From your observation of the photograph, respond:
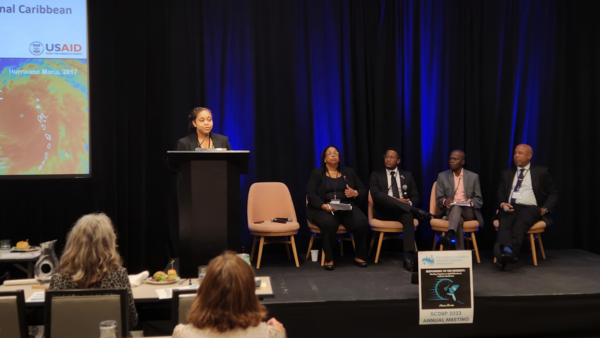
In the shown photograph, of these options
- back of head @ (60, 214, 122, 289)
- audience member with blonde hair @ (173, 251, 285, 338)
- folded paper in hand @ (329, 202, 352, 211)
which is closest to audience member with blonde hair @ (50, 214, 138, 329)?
back of head @ (60, 214, 122, 289)

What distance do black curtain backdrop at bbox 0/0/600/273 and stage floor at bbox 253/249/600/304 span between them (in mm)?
799

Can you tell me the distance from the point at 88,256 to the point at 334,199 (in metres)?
3.23

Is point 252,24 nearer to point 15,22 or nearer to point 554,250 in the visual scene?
point 15,22

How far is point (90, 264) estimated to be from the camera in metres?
2.22

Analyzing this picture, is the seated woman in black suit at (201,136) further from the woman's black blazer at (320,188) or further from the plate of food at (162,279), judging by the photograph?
the plate of food at (162,279)

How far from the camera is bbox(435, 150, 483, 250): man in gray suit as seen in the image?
505 centimetres

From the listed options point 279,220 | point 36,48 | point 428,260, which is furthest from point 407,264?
point 36,48

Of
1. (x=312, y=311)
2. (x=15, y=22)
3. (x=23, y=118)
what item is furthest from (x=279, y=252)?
(x=15, y=22)

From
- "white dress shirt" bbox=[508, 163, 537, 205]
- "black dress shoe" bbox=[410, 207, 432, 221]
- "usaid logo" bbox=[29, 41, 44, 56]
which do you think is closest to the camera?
"usaid logo" bbox=[29, 41, 44, 56]

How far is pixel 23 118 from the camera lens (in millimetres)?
4895

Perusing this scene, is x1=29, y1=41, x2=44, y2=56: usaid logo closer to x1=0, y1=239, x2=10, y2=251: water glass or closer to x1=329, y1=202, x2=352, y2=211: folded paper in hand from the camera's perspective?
x1=0, y1=239, x2=10, y2=251: water glass

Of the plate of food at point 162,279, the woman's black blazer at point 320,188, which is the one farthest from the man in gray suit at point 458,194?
the plate of food at point 162,279

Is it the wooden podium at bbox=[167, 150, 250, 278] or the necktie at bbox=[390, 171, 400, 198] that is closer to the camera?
the wooden podium at bbox=[167, 150, 250, 278]

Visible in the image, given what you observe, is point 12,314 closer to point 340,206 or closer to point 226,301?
point 226,301
